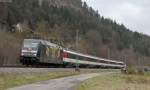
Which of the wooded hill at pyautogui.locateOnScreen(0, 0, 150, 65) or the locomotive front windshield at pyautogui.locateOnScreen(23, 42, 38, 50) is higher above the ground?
the wooded hill at pyautogui.locateOnScreen(0, 0, 150, 65)

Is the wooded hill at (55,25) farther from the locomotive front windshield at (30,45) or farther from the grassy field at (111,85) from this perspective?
the grassy field at (111,85)

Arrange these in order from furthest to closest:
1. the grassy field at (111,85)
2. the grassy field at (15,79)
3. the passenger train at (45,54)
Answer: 1. the passenger train at (45,54)
2. the grassy field at (111,85)
3. the grassy field at (15,79)

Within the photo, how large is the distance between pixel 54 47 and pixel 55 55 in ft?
4.26

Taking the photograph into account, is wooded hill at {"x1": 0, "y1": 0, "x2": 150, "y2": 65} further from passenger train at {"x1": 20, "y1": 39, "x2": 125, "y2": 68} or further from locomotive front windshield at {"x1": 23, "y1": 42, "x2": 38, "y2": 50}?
locomotive front windshield at {"x1": 23, "y1": 42, "x2": 38, "y2": 50}

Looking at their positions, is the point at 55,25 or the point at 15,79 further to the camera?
the point at 55,25

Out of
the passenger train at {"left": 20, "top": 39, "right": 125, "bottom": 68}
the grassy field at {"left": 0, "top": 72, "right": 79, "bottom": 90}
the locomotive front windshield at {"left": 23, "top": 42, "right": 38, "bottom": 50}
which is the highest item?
the locomotive front windshield at {"left": 23, "top": 42, "right": 38, "bottom": 50}

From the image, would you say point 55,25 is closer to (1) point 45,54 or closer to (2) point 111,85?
(1) point 45,54

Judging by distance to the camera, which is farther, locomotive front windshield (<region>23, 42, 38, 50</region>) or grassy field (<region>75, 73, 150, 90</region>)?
locomotive front windshield (<region>23, 42, 38, 50</region>)

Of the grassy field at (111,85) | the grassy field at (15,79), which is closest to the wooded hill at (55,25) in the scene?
the grassy field at (111,85)

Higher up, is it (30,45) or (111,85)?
(30,45)

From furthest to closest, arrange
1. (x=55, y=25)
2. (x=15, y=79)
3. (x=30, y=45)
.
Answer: (x=55, y=25), (x=30, y=45), (x=15, y=79)

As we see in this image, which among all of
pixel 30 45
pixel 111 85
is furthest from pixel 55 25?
pixel 111 85

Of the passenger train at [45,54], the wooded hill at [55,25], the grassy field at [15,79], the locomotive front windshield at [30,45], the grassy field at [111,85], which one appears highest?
the wooded hill at [55,25]

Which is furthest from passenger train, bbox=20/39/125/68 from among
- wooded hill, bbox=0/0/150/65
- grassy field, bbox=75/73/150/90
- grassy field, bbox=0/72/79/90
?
wooded hill, bbox=0/0/150/65
